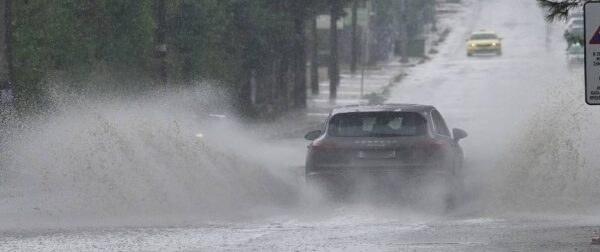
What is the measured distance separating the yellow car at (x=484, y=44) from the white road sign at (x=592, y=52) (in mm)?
69435

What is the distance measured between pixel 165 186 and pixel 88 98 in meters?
12.3

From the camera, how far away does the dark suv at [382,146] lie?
19.5 metres

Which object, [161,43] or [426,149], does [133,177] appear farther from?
[161,43]

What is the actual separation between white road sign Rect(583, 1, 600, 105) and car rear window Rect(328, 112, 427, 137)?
5.10 meters

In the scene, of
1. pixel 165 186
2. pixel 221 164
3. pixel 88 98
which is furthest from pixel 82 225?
pixel 88 98

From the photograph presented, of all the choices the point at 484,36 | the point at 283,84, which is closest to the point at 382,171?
the point at 283,84

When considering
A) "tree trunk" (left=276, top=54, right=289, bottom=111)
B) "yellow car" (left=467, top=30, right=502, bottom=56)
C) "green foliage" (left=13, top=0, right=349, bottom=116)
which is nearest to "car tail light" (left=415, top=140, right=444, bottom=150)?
"green foliage" (left=13, top=0, right=349, bottom=116)

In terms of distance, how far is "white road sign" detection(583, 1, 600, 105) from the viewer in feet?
48.5

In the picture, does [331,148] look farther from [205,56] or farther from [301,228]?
[205,56]

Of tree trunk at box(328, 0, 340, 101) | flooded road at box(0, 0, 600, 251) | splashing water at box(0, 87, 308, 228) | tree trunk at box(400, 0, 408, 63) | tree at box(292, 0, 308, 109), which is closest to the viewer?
flooded road at box(0, 0, 600, 251)

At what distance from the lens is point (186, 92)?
4028cm

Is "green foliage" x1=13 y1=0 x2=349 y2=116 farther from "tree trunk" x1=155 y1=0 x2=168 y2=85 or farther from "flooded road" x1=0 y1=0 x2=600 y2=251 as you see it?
"flooded road" x1=0 y1=0 x2=600 y2=251

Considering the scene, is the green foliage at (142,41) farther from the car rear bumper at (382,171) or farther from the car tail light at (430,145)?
the car tail light at (430,145)

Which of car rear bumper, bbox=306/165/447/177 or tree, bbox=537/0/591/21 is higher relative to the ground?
tree, bbox=537/0/591/21
